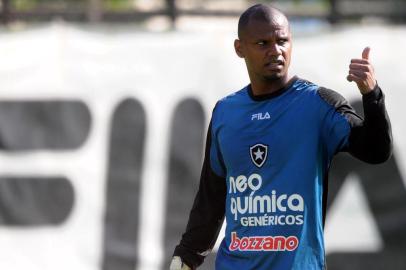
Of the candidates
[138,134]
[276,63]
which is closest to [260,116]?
[276,63]

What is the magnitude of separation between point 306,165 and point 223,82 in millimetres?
3266

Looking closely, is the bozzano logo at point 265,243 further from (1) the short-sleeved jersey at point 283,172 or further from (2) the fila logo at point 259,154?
(2) the fila logo at point 259,154

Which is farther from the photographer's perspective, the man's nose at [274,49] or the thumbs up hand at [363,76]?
the man's nose at [274,49]

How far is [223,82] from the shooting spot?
7160mm

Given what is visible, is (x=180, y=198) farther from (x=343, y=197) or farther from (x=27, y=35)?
(x=27, y=35)

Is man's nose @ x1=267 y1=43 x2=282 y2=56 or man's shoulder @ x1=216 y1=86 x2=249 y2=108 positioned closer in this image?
man's nose @ x1=267 y1=43 x2=282 y2=56

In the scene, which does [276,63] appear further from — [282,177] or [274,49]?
[282,177]

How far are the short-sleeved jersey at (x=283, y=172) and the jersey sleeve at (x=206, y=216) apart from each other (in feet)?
0.55

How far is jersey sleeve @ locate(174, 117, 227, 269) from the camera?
4320mm

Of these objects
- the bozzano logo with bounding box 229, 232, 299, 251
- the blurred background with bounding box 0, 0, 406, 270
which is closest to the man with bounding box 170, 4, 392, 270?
the bozzano logo with bounding box 229, 232, 299, 251

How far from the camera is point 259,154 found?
4.02 meters

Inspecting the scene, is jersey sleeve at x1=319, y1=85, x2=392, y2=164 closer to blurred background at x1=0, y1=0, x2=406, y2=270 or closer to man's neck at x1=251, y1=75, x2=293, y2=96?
man's neck at x1=251, y1=75, x2=293, y2=96

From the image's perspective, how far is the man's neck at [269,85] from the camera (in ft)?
13.3

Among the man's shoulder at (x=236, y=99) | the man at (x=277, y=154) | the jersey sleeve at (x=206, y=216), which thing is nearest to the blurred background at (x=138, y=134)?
the jersey sleeve at (x=206, y=216)
